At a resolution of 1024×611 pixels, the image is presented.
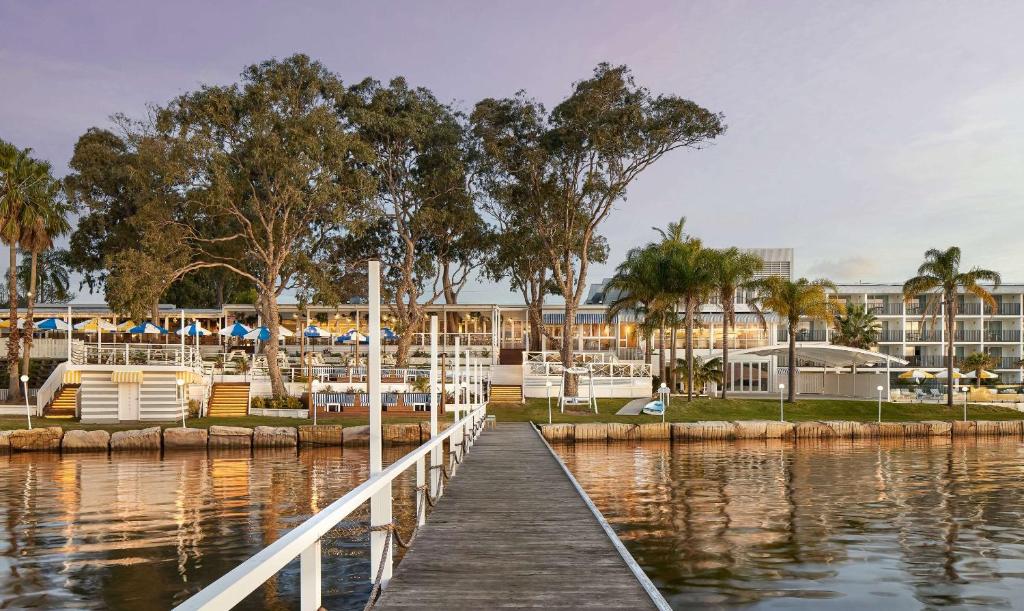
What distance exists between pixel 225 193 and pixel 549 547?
3168 centimetres

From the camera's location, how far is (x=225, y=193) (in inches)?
1503

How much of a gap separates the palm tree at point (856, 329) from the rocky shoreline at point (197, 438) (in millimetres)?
47126

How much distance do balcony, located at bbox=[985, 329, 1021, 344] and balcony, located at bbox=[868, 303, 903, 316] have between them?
24.0 ft

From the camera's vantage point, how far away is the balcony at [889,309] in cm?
7500

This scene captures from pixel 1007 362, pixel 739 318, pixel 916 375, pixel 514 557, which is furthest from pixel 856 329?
pixel 514 557

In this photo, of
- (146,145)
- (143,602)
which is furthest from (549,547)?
(146,145)

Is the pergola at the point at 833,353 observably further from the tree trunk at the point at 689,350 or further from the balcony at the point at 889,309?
the balcony at the point at 889,309

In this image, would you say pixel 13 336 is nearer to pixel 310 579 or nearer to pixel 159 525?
pixel 159 525

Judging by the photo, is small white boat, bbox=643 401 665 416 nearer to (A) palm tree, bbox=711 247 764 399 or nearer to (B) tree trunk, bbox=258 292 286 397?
(A) palm tree, bbox=711 247 764 399

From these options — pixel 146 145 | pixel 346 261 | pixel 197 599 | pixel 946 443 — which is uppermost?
pixel 146 145

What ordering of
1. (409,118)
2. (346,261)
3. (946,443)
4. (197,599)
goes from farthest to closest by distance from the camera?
(346,261), (409,118), (946,443), (197,599)

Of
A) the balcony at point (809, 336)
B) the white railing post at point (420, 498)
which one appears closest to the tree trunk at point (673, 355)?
the balcony at point (809, 336)

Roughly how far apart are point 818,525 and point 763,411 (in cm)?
2590

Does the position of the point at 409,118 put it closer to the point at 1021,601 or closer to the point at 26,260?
the point at 1021,601
